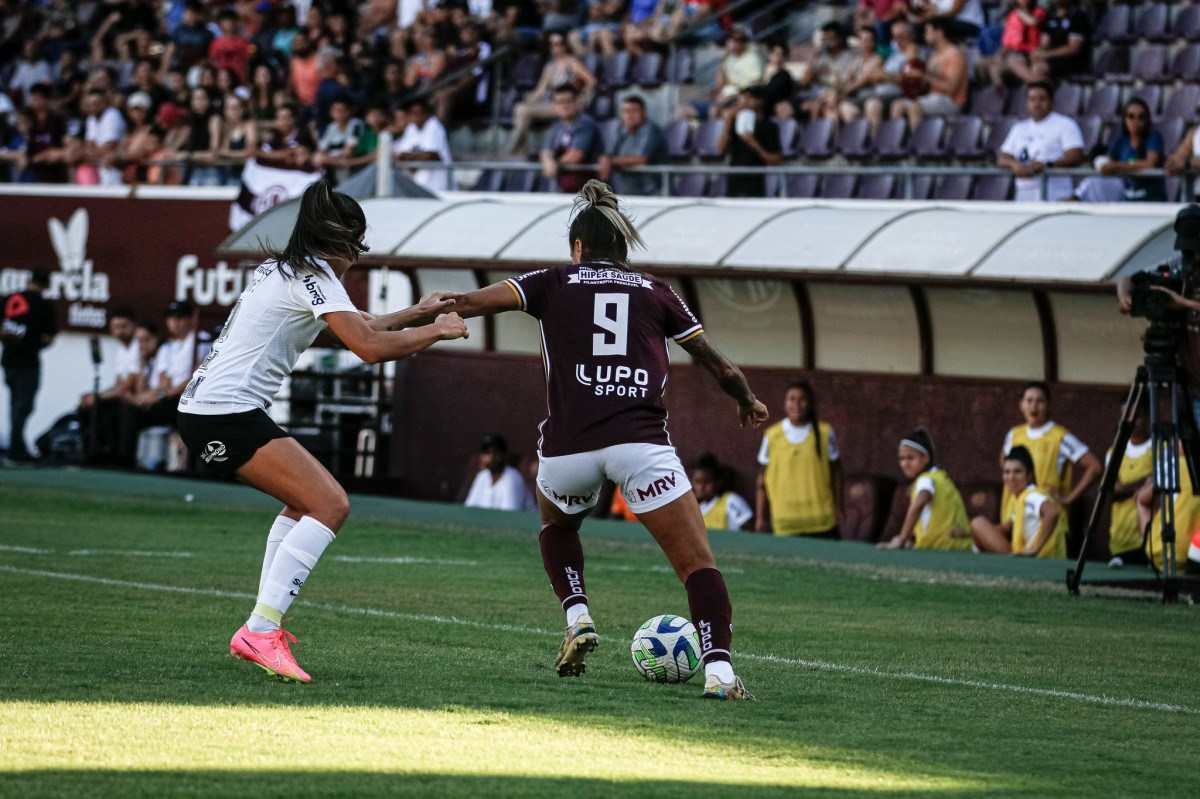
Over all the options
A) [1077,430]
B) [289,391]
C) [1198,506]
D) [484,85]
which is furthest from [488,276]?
[1198,506]

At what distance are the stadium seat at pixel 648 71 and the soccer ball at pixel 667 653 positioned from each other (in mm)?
17170

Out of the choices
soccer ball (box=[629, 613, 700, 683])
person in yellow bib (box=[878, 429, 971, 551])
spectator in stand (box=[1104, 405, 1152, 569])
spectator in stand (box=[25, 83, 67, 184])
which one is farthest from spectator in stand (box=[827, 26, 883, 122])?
soccer ball (box=[629, 613, 700, 683])

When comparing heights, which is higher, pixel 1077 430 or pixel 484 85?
pixel 484 85

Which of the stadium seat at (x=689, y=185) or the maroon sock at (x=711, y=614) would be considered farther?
A: the stadium seat at (x=689, y=185)

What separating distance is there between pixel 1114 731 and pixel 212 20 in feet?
86.0

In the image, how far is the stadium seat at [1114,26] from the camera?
72.6ft

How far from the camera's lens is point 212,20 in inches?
1277

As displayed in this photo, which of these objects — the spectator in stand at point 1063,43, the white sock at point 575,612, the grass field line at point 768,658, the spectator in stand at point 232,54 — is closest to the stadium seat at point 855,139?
the spectator in stand at point 1063,43

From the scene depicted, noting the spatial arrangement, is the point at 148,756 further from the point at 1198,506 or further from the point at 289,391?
the point at 289,391

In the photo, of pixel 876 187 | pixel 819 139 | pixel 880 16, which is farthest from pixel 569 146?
pixel 876 187

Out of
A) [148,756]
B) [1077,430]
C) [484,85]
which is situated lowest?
[148,756]

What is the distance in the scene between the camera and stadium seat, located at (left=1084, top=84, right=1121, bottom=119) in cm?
2116

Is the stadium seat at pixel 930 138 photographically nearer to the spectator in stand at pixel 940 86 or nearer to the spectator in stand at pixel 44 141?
the spectator in stand at pixel 940 86

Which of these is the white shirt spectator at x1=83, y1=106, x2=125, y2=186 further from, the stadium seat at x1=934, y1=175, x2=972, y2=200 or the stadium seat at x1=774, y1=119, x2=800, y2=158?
the stadium seat at x1=934, y1=175, x2=972, y2=200
